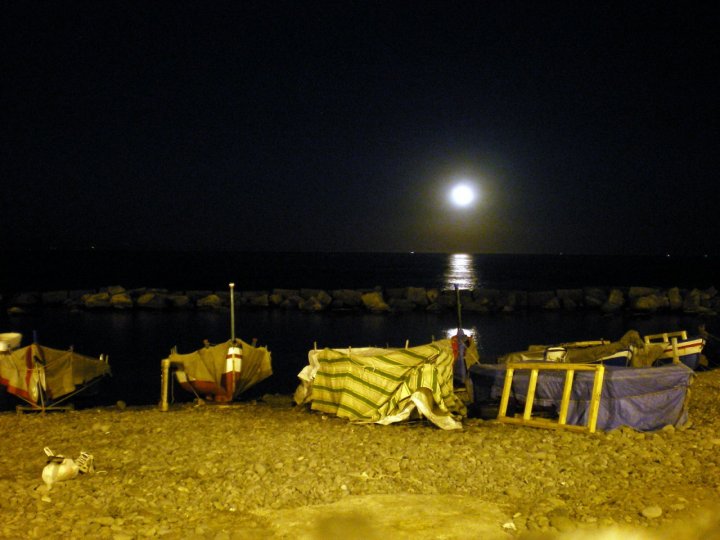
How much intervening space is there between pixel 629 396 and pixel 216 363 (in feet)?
33.6

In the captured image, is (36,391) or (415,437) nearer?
(415,437)

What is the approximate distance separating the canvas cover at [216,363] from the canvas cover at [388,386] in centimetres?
406

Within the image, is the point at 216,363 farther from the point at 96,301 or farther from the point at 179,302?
the point at 96,301

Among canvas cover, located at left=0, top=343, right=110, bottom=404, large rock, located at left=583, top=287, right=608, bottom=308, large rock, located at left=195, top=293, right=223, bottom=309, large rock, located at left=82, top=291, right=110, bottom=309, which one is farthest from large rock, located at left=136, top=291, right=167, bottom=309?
canvas cover, located at left=0, top=343, right=110, bottom=404

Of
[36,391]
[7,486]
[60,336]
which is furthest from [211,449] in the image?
[60,336]

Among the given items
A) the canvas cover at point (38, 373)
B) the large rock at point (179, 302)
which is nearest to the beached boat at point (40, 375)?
the canvas cover at point (38, 373)

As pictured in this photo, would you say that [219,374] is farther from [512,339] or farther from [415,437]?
[512,339]

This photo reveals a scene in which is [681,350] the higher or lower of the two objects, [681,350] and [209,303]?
the higher

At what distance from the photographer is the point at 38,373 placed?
16828 millimetres

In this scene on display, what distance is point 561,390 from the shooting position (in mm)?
12008

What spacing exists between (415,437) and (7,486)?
6.05 meters

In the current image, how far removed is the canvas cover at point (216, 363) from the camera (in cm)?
1714

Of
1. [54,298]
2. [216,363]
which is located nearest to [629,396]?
[216,363]

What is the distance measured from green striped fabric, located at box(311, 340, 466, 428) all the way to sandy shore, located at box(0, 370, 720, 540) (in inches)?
21.0
